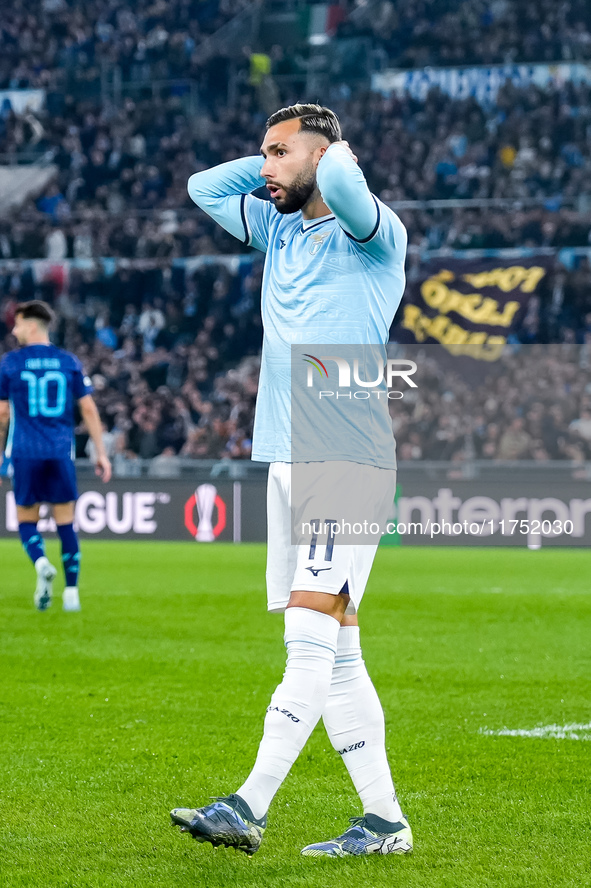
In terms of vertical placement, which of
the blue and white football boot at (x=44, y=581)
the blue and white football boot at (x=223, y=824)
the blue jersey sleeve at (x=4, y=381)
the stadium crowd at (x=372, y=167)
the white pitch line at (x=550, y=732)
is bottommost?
the blue and white football boot at (x=44, y=581)

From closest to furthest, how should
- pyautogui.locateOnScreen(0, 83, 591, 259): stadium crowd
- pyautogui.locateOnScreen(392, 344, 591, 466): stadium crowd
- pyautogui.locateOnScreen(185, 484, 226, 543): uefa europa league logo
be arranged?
1. pyautogui.locateOnScreen(185, 484, 226, 543): uefa europa league logo
2. pyautogui.locateOnScreen(392, 344, 591, 466): stadium crowd
3. pyautogui.locateOnScreen(0, 83, 591, 259): stadium crowd

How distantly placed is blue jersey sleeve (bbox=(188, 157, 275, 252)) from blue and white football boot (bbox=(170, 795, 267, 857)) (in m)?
1.59

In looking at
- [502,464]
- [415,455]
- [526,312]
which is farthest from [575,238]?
[502,464]

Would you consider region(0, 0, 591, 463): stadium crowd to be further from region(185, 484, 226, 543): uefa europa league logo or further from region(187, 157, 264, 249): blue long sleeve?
region(187, 157, 264, 249): blue long sleeve

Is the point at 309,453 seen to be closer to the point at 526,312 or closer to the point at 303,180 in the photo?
the point at 303,180

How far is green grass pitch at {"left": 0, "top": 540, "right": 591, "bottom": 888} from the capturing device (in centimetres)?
295

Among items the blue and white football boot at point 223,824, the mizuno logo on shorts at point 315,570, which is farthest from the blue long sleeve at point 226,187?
the blue and white football boot at point 223,824

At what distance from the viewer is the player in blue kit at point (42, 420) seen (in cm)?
801

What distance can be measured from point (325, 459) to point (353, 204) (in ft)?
2.13

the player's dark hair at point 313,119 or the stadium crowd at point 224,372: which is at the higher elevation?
the player's dark hair at point 313,119

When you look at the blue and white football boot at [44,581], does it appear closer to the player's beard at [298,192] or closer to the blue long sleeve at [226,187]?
the blue long sleeve at [226,187]

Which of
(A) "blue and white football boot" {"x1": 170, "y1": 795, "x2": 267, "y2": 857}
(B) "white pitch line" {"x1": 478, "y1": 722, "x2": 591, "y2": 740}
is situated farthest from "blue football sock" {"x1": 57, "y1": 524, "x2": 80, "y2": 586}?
(A) "blue and white football boot" {"x1": 170, "y1": 795, "x2": 267, "y2": 857}

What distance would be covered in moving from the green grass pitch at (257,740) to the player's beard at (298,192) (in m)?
1.70

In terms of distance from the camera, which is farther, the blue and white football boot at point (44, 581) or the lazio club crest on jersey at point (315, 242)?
the blue and white football boot at point (44, 581)
